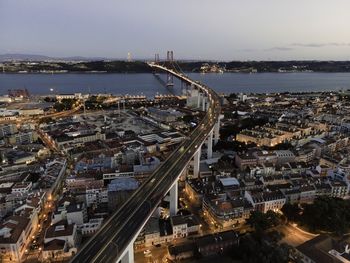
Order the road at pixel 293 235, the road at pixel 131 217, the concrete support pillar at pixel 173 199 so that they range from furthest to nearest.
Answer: the concrete support pillar at pixel 173 199
the road at pixel 293 235
the road at pixel 131 217

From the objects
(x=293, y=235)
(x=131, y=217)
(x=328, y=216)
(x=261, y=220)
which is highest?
(x=131, y=217)

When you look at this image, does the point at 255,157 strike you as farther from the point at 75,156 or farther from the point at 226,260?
the point at 75,156

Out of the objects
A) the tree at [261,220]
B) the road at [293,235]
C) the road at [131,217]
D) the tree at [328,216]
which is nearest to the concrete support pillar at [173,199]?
the road at [131,217]

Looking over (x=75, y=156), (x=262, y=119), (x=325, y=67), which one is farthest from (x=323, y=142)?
(x=325, y=67)

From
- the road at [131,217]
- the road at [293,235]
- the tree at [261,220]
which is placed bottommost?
the road at [293,235]

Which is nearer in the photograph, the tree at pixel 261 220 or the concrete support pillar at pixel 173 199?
the tree at pixel 261 220

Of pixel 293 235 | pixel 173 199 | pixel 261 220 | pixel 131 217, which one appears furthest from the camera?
pixel 173 199

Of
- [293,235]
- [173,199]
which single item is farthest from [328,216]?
[173,199]

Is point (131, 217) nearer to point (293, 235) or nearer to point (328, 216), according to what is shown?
point (293, 235)

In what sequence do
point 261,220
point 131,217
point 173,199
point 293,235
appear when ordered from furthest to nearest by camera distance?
point 173,199
point 293,235
point 261,220
point 131,217

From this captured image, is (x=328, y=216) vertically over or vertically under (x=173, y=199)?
over

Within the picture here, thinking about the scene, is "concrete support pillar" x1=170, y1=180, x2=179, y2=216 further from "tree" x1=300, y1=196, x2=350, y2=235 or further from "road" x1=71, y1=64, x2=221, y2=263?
"tree" x1=300, y1=196, x2=350, y2=235

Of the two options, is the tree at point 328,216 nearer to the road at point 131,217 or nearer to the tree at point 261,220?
the tree at point 261,220
